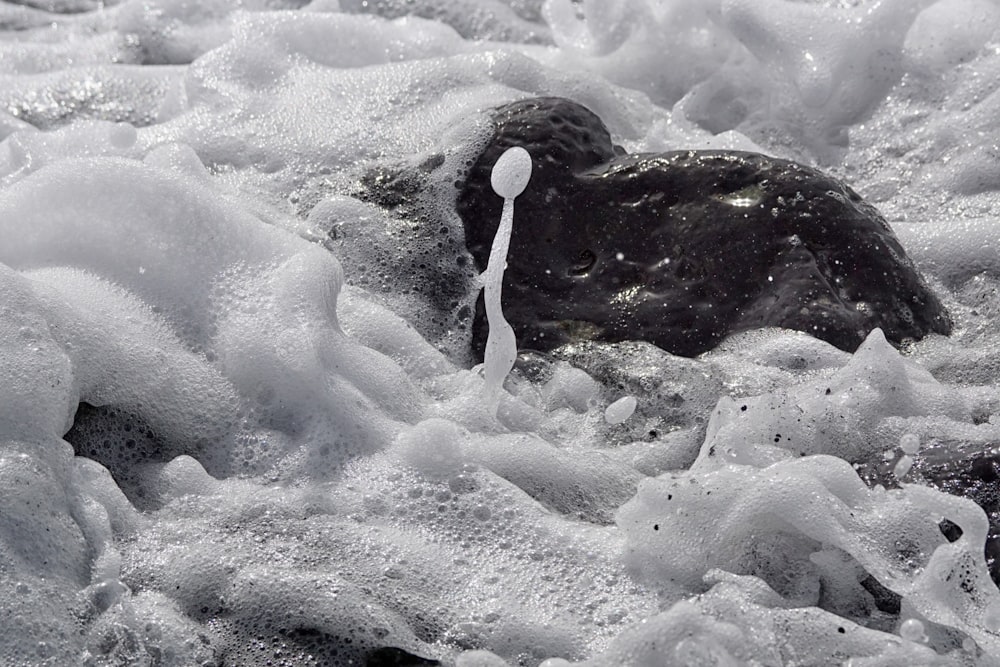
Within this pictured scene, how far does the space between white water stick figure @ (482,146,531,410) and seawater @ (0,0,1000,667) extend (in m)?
0.08

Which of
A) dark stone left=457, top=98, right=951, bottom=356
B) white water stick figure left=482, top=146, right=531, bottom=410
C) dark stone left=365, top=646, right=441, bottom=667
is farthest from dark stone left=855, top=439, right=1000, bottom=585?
dark stone left=365, top=646, right=441, bottom=667

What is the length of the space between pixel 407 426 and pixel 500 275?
0.41 metres

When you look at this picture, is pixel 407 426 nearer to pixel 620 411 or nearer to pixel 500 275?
pixel 500 275

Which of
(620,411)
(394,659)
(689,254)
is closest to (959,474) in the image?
(620,411)

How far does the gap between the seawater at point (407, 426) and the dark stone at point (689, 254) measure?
104 mm

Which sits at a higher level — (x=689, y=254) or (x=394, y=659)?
(x=689, y=254)

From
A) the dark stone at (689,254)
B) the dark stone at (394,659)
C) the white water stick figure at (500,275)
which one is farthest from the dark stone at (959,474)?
the dark stone at (394,659)

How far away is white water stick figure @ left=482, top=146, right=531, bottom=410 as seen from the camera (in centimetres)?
263

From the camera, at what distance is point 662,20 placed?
4.43 m

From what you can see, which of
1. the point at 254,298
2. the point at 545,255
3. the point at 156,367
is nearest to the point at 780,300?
the point at 545,255

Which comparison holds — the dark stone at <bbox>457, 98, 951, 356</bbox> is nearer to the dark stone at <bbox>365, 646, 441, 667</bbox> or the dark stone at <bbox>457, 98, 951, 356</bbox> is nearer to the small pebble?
the small pebble

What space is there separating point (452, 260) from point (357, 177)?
0.47 metres

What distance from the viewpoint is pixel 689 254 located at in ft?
10.3

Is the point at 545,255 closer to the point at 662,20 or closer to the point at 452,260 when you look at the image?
the point at 452,260
